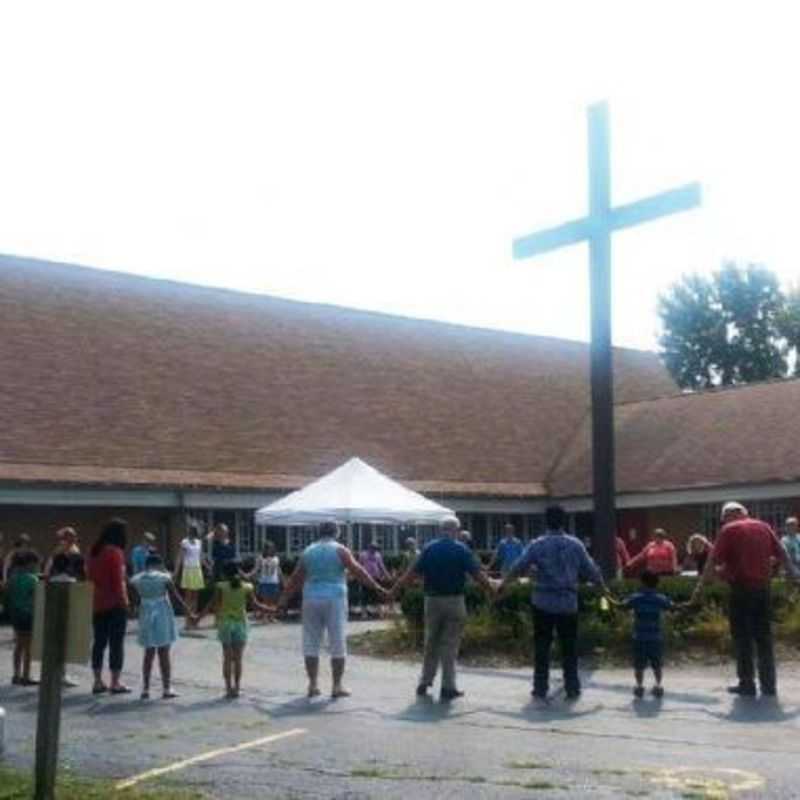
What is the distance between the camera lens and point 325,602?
45.3ft

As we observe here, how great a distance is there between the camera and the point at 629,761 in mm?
9414

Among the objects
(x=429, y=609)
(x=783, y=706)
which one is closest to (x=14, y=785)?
(x=429, y=609)

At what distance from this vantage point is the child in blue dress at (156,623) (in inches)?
549

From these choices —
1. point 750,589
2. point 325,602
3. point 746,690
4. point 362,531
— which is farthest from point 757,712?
point 362,531

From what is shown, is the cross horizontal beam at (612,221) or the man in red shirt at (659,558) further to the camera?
the man in red shirt at (659,558)

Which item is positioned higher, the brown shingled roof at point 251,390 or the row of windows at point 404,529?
the brown shingled roof at point 251,390

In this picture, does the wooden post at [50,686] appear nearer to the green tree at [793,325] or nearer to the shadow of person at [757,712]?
the shadow of person at [757,712]

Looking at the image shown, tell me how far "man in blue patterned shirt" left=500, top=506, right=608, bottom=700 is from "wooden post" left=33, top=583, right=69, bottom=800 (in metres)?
5.75

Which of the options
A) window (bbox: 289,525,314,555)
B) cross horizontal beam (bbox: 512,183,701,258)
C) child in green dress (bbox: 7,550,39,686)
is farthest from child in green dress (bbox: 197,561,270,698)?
window (bbox: 289,525,314,555)

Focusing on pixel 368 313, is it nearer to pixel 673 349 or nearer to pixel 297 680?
pixel 297 680

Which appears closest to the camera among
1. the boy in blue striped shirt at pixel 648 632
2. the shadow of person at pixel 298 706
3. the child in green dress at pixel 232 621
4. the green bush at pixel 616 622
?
the shadow of person at pixel 298 706

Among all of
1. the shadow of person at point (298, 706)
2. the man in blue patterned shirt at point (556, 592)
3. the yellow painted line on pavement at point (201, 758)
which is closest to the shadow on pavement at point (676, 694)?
the man in blue patterned shirt at point (556, 592)

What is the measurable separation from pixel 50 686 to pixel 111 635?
6.17 meters

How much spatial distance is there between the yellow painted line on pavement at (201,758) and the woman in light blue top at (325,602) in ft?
7.93
